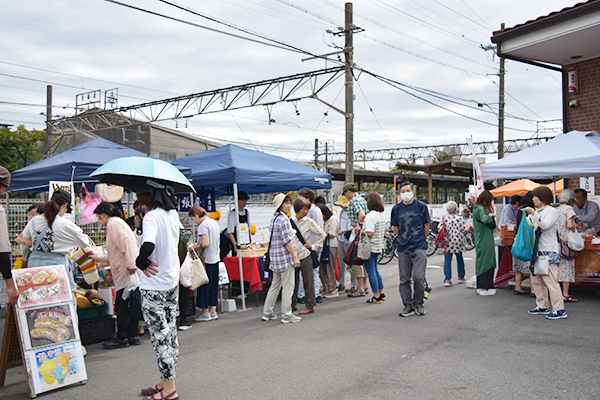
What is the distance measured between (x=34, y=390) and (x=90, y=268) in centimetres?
220

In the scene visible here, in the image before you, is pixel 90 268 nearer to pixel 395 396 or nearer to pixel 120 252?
pixel 120 252

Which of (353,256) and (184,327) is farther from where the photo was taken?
(353,256)

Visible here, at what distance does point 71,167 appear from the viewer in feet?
24.3

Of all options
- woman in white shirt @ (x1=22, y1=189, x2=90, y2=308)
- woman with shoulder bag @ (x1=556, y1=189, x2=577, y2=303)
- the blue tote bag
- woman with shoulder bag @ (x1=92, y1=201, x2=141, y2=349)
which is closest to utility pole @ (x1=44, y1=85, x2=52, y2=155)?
woman with shoulder bag @ (x1=92, y1=201, x2=141, y2=349)

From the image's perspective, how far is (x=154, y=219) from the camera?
13.8 feet

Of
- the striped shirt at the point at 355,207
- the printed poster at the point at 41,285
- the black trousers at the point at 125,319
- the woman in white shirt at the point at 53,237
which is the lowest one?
the black trousers at the point at 125,319

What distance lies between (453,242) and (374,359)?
5.56 m

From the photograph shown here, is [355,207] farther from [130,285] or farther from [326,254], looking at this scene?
[130,285]

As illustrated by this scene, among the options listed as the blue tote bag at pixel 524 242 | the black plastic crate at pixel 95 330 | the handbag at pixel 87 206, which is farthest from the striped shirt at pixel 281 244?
the blue tote bag at pixel 524 242

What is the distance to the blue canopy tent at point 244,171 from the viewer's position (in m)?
8.38

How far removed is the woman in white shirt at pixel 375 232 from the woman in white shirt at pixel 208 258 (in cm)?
257

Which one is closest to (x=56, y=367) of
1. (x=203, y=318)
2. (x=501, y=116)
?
(x=203, y=318)

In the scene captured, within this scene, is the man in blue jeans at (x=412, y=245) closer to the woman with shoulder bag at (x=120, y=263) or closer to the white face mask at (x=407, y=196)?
the white face mask at (x=407, y=196)

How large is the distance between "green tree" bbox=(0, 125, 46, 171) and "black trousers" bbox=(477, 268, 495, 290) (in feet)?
104
